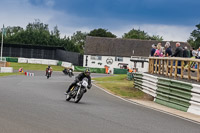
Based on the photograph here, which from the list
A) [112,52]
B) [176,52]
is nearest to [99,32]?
[112,52]

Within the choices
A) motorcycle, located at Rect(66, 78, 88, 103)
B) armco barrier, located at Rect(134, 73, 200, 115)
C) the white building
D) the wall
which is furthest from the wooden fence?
the white building

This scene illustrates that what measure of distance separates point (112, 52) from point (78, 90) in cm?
7019

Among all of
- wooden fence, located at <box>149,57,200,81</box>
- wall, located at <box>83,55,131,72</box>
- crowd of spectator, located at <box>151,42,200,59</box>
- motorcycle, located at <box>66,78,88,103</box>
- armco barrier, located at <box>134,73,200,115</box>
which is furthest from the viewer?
wall, located at <box>83,55,131,72</box>

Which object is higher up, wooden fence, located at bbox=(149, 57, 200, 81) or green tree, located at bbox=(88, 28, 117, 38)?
green tree, located at bbox=(88, 28, 117, 38)

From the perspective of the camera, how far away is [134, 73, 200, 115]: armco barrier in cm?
1466

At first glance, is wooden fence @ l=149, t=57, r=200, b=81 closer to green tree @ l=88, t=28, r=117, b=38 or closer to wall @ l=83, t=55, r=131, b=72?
wall @ l=83, t=55, r=131, b=72

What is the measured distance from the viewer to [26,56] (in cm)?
8406

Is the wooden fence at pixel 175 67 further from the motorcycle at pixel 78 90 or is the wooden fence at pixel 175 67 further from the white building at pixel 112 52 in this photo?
the white building at pixel 112 52

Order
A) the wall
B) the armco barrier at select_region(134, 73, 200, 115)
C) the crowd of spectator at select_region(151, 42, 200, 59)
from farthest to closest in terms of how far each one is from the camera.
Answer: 1. the wall
2. the crowd of spectator at select_region(151, 42, 200, 59)
3. the armco barrier at select_region(134, 73, 200, 115)

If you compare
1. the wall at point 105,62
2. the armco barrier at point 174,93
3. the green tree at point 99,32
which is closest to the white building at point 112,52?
the wall at point 105,62

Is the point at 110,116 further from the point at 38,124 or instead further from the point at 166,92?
the point at 166,92

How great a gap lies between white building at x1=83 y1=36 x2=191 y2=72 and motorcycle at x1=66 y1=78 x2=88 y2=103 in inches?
2627

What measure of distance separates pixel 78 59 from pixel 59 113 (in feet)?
218

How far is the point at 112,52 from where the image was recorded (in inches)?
3364
